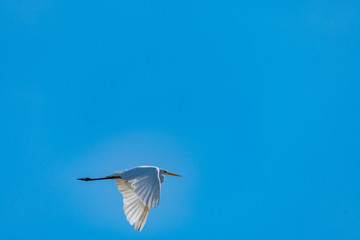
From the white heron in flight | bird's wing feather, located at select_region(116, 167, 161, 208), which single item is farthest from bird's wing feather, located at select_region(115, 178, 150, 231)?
bird's wing feather, located at select_region(116, 167, 161, 208)

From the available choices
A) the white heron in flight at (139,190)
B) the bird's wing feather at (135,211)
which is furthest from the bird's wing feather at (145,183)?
the bird's wing feather at (135,211)

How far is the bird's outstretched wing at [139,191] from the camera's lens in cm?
1641

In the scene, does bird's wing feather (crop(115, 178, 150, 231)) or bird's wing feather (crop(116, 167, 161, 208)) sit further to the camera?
bird's wing feather (crop(115, 178, 150, 231))

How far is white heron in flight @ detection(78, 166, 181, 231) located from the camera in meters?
16.4

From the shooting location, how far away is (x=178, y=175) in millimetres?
21656

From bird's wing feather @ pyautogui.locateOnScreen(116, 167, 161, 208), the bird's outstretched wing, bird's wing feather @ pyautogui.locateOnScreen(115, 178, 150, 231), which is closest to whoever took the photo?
bird's wing feather @ pyautogui.locateOnScreen(116, 167, 161, 208)

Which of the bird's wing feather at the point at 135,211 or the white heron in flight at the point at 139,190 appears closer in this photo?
the white heron in flight at the point at 139,190

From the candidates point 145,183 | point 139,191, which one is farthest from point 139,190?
point 145,183

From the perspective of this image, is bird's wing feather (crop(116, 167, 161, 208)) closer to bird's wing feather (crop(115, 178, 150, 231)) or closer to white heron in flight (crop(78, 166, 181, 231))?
white heron in flight (crop(78, 166, 181, 231))

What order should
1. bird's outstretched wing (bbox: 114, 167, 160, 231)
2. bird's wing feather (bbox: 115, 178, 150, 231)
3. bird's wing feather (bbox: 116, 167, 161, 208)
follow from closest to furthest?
bird's wing feather (bbox: 116, 167, 161, 208) < bird's outstretched wing (bbox: 114, 167, 160, 231) < bird's wing feather (bbox: 115, 178, 150, 231)

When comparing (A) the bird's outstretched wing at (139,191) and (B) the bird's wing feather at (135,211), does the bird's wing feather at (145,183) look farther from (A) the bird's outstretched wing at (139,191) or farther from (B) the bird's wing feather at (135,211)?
(B) the bird's wing feather at (135,211)

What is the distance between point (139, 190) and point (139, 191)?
0.13 ft

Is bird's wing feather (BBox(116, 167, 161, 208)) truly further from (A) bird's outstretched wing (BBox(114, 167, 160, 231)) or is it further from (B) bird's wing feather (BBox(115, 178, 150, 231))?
(B) bird's wing feather (BBox(115, 178, 150, 231))

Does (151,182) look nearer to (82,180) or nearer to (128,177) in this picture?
(128,177)
